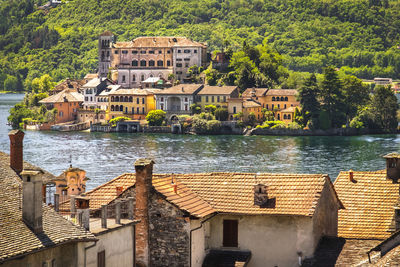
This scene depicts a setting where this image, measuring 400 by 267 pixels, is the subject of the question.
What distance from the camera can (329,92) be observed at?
166m

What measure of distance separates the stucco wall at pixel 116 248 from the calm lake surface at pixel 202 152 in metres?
50.7

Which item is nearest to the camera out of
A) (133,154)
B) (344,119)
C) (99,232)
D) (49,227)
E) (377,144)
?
(49,227)

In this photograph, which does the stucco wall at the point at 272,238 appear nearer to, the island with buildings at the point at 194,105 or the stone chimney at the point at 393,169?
the stone chimney at the point at 393,169

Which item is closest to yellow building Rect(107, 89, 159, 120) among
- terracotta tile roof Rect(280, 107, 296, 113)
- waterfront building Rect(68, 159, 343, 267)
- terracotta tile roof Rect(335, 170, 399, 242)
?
terracotta tile roof Rect(280, 107, 296, 113)

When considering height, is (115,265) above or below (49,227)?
below

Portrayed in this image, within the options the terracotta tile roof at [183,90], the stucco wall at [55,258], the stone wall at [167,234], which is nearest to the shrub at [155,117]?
the terracotta tile roof at [183,90]

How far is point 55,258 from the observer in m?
22.0

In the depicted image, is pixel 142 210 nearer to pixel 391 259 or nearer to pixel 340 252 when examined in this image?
pixel 340 252

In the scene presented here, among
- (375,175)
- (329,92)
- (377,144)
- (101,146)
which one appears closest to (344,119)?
(329,92)

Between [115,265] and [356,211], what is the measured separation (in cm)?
1146

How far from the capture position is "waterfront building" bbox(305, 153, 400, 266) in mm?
29719

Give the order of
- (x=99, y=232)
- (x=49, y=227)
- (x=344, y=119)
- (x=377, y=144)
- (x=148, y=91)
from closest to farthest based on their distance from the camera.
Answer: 1. (x=49, y=227)
2. (x=99, y=232)
3. (x=377, y=144)
4. (x=344, y=119)
5. (x=148, y=91)

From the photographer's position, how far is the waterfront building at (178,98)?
568ft

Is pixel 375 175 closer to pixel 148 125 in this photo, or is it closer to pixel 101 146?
pixel 101 146
